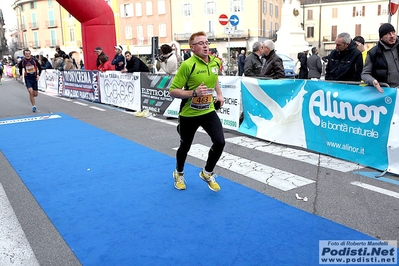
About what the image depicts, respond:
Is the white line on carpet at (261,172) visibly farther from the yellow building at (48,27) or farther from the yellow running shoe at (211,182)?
the yellow building at (48,27)

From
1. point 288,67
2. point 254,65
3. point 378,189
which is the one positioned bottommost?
point 378,189

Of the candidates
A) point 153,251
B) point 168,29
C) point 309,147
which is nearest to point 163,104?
point 309,147

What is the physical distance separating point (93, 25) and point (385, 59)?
12314 mm

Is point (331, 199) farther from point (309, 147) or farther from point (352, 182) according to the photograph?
point (309, 147)

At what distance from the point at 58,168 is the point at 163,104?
16.3 feet

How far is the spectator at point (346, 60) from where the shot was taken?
6574 mm

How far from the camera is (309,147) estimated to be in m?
6.87

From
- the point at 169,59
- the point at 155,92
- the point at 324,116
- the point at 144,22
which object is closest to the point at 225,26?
the point at 144,22

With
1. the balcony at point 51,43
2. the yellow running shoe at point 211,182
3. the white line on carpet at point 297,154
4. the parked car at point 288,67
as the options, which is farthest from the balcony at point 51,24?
the yellow running shoe at point 211,182

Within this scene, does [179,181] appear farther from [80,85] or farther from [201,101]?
[80,85]

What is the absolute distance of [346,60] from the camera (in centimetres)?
673

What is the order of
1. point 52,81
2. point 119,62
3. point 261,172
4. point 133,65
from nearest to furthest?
A: 1. point 261,172
2. point 133,65
3. point 119,62
4. point 52,81

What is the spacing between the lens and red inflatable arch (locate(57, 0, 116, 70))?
15009 millimetres

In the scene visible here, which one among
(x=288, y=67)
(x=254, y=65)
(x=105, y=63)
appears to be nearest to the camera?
(x=254, y=65)
